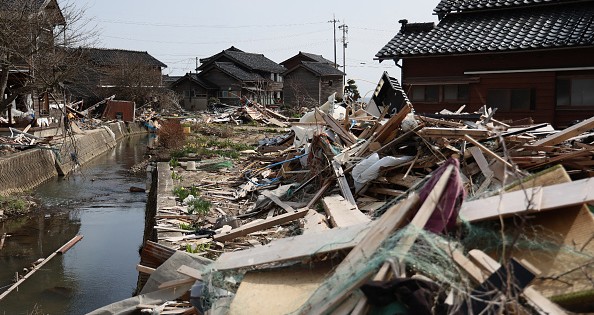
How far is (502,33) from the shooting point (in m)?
14.2

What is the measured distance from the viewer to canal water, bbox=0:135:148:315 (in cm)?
994

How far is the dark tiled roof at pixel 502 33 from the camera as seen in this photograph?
13.3m

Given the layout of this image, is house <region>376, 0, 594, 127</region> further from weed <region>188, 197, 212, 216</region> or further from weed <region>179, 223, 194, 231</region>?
weed <region>179, 223, 194, 231</region>

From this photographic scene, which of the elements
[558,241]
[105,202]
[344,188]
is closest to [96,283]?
[344,188]

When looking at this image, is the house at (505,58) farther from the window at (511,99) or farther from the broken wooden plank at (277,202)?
the broken wooden plank at (277,202)

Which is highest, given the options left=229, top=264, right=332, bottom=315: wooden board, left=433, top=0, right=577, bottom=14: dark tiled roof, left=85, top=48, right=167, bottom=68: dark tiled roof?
left=85, top=48, right=167, bottom=68: dark tiled roof

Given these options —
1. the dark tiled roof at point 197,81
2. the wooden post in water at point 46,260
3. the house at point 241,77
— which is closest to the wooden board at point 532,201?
the wooden post in water at point 46,260

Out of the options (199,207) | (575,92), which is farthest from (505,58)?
(199,207)

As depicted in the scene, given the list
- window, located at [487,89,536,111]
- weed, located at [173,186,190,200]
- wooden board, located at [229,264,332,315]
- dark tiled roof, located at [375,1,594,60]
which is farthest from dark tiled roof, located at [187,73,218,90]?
wooden board, located at [229,264,332,315]

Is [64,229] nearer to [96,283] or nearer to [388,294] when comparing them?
[96,283]

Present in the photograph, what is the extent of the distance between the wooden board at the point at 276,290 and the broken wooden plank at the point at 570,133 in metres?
4.30

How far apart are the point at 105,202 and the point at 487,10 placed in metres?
12.0

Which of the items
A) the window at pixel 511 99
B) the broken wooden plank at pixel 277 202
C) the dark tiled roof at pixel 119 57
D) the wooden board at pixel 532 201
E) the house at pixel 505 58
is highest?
the dark tiled roof at pixel 119 57

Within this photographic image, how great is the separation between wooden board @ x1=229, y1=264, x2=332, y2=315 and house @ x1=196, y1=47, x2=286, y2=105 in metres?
47.9
